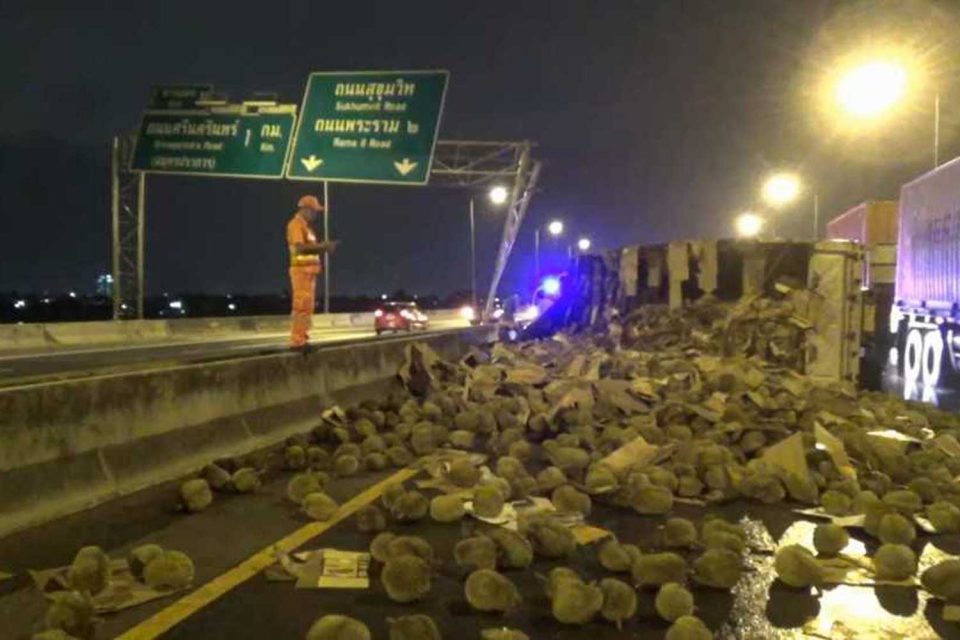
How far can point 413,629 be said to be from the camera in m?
4.70

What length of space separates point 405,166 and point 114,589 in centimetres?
2327

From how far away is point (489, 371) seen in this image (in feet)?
44.2

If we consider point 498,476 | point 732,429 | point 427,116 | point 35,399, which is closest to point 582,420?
point 732,429

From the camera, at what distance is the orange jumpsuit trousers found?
13.7 metres

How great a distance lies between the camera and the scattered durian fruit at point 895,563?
6.05 m

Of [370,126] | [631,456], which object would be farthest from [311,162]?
[631,456]

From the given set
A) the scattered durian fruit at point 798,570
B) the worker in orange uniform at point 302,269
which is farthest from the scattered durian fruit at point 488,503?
the worker in orange uniform at point 302,269

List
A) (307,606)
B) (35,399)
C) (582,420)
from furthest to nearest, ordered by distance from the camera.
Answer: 1. (582,420)
2. (35,399)
3. (307,606)

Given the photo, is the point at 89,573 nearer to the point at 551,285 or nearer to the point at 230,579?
the point at 230,579

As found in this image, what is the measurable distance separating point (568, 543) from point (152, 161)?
89.5 feet

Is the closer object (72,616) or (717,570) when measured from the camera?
(72,616)

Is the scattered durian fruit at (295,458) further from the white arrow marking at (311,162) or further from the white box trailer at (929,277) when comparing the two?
the white arrow marking at (311,162)

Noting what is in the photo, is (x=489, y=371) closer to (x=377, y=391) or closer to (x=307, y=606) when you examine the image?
(x=377, y=391)

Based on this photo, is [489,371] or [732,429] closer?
[732,429]
